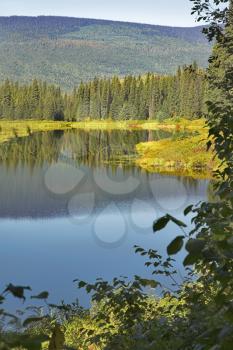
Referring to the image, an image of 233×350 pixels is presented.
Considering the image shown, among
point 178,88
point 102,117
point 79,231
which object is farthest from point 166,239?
point 102,117

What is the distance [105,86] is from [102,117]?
9.05 metres

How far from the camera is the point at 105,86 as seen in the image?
152 m

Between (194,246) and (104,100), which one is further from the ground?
(194,246)

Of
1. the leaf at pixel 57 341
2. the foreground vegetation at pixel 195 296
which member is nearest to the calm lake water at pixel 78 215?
the foreground vegetation at pixel 195 296

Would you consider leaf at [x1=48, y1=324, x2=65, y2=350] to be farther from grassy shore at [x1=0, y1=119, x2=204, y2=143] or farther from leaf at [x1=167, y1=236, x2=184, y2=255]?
grassy shore at [x1=0, y1=119, x2=204, y2=143]

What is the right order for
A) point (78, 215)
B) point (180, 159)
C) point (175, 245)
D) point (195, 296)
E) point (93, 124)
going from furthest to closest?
point (93, 124) → point (180, 159) → point (78, 215) → point (195, 296) → point (175, 245)

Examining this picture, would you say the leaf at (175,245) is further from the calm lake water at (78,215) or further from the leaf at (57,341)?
the calm lake water at (78,215)

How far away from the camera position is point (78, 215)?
31047 mm

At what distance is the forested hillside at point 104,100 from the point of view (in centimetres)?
13100

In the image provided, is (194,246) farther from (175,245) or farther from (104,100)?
(104,100)

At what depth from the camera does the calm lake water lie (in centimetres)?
2036

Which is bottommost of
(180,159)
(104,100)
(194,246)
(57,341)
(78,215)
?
(78,215)

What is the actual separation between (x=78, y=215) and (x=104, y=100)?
120799 millimetres

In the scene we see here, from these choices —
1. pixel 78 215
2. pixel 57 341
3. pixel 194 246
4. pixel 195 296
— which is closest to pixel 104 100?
pixel 78 215
